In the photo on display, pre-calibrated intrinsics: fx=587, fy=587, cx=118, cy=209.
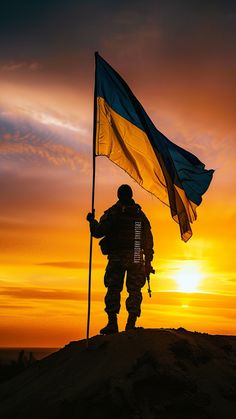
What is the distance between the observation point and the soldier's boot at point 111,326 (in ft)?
42.6

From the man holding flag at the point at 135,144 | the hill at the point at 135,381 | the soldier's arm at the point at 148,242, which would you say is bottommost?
the hill at the point at 135,381

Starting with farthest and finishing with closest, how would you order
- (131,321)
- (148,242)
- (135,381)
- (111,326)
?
(148,242) → (131,321) → (111,326) → (135,381)

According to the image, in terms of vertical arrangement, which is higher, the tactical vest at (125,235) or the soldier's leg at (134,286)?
the tactical vest at (125,235)

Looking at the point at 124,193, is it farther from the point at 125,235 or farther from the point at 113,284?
the point at 113,284

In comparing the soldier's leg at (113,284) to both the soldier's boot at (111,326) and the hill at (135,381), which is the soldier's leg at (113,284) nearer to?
the soldier's boot at (111,326)

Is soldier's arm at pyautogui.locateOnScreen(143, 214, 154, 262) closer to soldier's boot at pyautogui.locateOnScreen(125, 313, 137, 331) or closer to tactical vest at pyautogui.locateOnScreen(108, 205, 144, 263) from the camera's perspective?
tactical vest at pyautogui.locateOnScreen(108, 205, 144, 263)

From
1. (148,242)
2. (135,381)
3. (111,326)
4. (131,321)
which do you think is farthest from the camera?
(148,242)

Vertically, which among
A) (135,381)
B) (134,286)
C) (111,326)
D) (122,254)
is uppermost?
(122,254)

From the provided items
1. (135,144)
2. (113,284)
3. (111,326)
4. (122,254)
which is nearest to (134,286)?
(113,284)

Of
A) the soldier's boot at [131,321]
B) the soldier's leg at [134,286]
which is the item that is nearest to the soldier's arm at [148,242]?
the soldier's leg at [134,286]

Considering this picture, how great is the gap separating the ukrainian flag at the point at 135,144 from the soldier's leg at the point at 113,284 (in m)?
1.63

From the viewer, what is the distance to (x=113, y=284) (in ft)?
43.0

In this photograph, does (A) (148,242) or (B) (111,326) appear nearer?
(B) (111,326)

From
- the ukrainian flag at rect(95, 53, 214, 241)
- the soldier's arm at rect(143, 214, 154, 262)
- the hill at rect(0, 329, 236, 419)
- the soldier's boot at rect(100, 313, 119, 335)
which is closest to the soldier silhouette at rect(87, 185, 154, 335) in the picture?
the soldier's boot at rect(100, 313, 119, 335)
